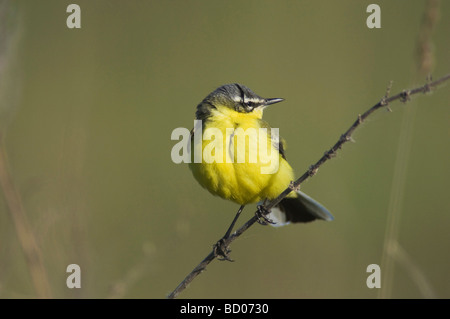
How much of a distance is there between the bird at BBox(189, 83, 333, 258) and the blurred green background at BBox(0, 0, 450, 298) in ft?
3.87

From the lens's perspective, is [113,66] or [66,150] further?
[113,66]

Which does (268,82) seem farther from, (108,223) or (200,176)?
(200,176)

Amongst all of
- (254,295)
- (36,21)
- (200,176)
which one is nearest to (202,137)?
(200,176)

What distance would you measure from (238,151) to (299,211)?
116cm

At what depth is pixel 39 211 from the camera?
3195 mm

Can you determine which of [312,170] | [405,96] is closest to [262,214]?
[312,170]

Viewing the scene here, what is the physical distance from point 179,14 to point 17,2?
4.27 m

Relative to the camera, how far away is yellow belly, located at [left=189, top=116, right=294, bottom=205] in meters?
3.73

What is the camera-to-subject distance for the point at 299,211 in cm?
462

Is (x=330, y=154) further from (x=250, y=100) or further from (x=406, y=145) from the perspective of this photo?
(x=250, y=100)

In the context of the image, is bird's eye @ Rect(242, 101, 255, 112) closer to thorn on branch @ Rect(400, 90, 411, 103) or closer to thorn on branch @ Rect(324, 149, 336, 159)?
thorn on branch @ Rect(324, 149, 336, 159)

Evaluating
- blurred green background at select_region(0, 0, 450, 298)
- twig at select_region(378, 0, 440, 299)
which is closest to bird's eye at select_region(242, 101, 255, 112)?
blurred green background at select_region(0, 0, 450, 298)

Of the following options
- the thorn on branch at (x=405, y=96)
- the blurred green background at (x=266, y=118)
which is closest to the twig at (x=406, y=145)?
the thorn on branch at (x=405, y=96)

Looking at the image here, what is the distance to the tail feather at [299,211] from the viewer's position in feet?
14.7
